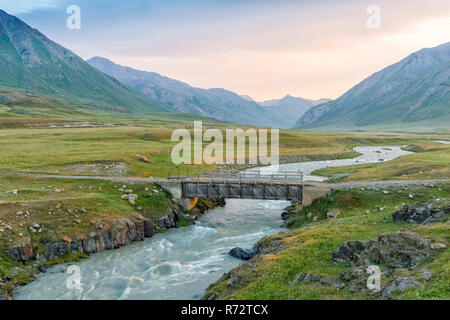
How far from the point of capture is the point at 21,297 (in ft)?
87.8

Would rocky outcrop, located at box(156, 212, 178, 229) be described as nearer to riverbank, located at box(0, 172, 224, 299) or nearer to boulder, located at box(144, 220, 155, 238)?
riverbank, located at box(0, 172, 224, 299)

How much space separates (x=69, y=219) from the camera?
38.0m

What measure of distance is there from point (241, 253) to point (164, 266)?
8.08 metres

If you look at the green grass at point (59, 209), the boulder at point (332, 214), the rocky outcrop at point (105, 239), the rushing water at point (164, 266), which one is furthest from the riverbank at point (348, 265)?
the green grass at point (59, 209)

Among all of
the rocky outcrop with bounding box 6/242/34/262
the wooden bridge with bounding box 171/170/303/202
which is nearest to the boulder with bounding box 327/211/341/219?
the wooden bridge with bounding box 171/170/303/202

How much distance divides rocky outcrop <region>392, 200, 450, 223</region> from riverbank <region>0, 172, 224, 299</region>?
28.1 m

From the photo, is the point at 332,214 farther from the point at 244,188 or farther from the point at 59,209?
the point at 59,209

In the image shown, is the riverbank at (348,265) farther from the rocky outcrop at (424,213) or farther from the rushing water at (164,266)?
the rushing water at (164,266)

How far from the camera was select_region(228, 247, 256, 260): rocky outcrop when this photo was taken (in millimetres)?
34938

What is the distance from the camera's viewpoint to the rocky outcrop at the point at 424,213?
93.3ft

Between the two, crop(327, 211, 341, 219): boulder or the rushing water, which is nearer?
the rushing water

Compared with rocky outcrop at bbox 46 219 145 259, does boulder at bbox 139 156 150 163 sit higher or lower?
higher

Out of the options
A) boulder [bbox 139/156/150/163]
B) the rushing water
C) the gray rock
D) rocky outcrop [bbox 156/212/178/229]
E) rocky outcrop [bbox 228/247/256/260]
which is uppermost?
boulder [bbox 139/156/150/163]
